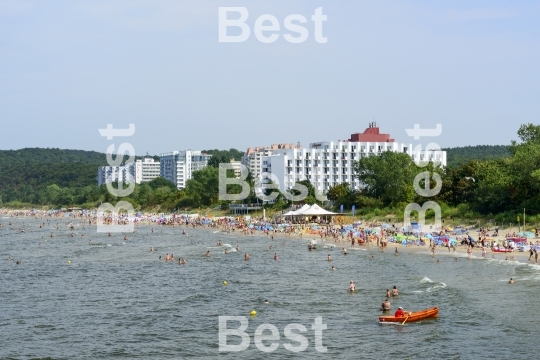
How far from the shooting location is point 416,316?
30.2 m

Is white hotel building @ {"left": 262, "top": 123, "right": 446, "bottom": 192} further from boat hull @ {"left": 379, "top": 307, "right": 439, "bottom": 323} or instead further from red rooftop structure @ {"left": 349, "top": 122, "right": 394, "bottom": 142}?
boat hull @ {"left": 379, "top": 307, "right": 439, "bottom": 323}

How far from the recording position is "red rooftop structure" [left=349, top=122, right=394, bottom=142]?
13875 centimetres

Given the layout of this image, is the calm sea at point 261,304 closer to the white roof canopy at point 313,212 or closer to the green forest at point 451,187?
the green forest at point 451,187

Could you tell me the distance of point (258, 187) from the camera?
12756cm

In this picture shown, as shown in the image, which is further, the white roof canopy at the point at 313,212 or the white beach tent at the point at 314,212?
the white roof canopy at the point at 313,212

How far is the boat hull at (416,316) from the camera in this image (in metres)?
29.8

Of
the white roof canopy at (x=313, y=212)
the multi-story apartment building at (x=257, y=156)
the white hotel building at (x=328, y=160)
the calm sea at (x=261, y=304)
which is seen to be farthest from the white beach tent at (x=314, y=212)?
the multi-story apartment building at (x=257, y=156)

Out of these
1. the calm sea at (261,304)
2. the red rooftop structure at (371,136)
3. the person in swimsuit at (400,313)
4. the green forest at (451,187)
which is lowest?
the calm sea at (261,304)

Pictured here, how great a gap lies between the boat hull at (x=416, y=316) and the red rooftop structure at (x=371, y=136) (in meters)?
109

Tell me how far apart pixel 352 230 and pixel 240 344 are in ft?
156

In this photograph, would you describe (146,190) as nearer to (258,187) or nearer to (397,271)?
(258,187)

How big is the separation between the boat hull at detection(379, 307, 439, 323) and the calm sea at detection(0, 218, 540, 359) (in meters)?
0.39

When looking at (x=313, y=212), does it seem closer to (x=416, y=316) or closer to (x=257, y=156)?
(x=416, y=316)

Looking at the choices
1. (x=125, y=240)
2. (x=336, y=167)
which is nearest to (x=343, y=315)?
(x=125, y=240)
